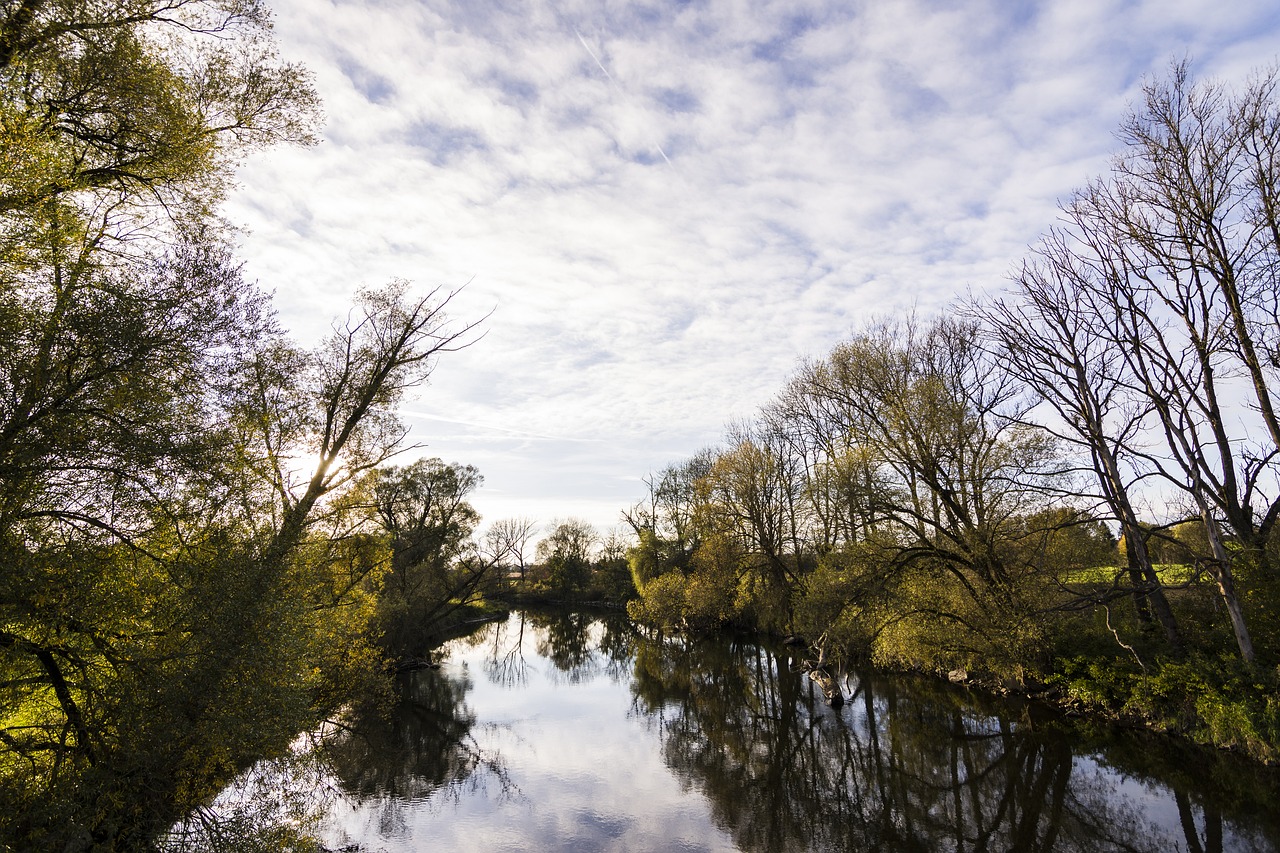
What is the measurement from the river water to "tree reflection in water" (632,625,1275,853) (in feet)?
0.16

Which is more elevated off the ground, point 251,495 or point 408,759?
point 251,495

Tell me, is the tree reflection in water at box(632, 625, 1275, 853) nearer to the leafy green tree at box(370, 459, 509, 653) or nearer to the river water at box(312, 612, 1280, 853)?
the river water at box(312, 612, 1280, 853)

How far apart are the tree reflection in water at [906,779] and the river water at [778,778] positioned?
0.05 metres

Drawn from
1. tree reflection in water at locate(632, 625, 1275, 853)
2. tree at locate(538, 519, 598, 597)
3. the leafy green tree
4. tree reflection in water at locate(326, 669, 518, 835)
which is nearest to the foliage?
tree reflection in water at locate(326, 669, 518, 835)

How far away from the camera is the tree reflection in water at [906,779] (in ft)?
32.3

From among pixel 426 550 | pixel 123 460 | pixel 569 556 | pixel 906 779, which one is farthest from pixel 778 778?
pixel 569 556

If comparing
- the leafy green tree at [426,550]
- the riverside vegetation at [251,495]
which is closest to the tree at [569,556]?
the leafy green tree at [426,550]

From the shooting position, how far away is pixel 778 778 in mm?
13078

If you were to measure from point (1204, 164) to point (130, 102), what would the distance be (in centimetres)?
1711

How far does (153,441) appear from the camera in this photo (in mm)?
6723

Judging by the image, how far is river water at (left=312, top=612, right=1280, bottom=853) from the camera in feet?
33.2

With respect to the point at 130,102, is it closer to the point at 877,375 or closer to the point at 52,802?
the point at 52,802

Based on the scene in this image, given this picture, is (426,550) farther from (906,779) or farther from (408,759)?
(906,779)

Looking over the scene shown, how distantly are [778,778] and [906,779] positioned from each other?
2574 millimetres
